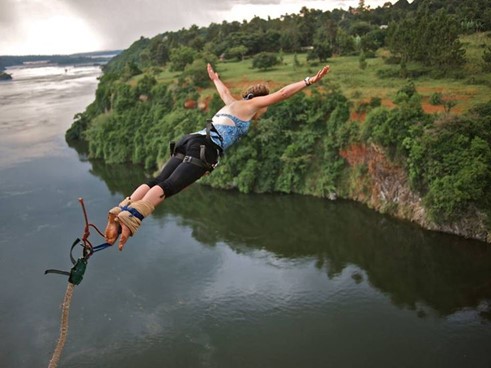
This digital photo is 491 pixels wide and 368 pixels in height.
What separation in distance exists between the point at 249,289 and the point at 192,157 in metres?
14.2

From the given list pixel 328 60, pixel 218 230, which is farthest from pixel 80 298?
pixel 328 60

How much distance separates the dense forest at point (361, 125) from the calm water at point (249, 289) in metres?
1.43

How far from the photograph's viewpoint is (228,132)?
5.40 m

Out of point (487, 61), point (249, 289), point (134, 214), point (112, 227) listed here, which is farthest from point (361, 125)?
point (112, 227)

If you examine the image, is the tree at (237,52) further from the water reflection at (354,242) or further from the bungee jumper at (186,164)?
the bungee jumper at (186,164)

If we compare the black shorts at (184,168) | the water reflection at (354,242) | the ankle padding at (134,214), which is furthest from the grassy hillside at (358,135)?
the ankle padding at (134,214)

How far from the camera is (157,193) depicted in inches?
183

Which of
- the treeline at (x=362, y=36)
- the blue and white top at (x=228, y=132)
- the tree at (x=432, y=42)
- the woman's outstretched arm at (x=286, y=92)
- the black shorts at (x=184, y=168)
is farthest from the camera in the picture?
the treeline at (x=362, y=36)

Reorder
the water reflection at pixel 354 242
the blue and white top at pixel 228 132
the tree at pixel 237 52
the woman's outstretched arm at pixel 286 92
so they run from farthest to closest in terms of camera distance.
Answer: the tree at pixel 237 52 < the water reflection at pixel 354 242 < the blue and white top at pixel 228 132 < the woman's outstretched arm at pixel 286 92

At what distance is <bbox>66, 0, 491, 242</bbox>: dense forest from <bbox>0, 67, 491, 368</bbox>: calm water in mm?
1434

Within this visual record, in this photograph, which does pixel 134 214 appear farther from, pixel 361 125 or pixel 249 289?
pixel 361 125

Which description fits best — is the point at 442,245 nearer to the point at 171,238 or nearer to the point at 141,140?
the point at 171,238

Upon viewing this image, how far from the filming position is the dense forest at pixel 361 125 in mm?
21484

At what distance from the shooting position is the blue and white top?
5.29 meters
